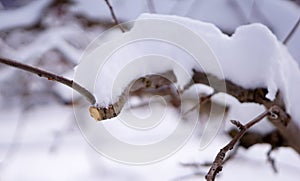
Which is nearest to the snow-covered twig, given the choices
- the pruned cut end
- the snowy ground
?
the pruned cut end

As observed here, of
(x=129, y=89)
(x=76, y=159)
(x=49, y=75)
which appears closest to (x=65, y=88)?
(x=76, y=159)

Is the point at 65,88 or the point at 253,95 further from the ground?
the point at 253,95

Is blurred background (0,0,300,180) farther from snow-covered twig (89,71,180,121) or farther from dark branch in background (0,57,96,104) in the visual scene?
dark branch in background (0,57,96,104)

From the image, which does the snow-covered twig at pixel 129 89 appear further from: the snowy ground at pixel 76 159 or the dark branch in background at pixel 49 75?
the snowy ground at pixel 76 159

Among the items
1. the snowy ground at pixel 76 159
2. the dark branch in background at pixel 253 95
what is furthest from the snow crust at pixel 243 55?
the snowy ground at pixel 76 159

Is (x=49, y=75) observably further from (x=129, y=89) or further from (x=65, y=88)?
(x=65, y=88)

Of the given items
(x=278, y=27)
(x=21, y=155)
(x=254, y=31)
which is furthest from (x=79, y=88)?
(x=21, y=155)

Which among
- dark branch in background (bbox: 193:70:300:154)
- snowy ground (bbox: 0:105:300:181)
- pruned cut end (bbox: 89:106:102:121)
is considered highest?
dark branch in background (bbox: 193:70:300:154)

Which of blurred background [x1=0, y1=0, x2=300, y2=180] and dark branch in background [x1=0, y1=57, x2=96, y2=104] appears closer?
dark branch in background [x1=0, y1=57, x2=96, y2=104]
